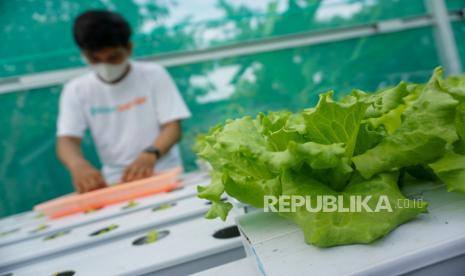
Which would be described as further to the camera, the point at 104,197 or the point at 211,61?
the point at 211,61

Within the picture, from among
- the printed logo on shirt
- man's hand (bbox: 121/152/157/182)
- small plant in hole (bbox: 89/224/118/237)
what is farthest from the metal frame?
small plant in hole (bbox: 89/224/118/237)

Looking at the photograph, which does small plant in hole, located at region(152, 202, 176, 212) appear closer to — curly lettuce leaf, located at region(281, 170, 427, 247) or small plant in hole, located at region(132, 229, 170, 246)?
small plant in hole, located at region(132, 229, 170, 246)

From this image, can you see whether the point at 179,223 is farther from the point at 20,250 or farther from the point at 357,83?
the point at 357,83

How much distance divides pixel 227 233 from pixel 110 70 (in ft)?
4.76

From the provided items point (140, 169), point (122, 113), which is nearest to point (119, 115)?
point (122, 113)

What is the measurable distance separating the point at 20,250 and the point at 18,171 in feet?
5.04

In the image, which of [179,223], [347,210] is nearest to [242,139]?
[347,210]

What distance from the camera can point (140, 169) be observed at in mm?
1509

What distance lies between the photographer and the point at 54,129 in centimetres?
216

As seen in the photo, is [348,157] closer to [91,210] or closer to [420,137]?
[420,137]

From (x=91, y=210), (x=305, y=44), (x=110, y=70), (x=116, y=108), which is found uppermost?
(x=305, y=44)

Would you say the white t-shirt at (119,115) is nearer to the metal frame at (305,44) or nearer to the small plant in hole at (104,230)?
the metal frame at (305,44)

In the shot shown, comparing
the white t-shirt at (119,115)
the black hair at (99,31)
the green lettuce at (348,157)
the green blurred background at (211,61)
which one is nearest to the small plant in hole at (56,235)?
the green lettuce at (348,157)

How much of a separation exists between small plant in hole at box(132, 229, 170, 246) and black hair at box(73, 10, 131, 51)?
1.26 metres
